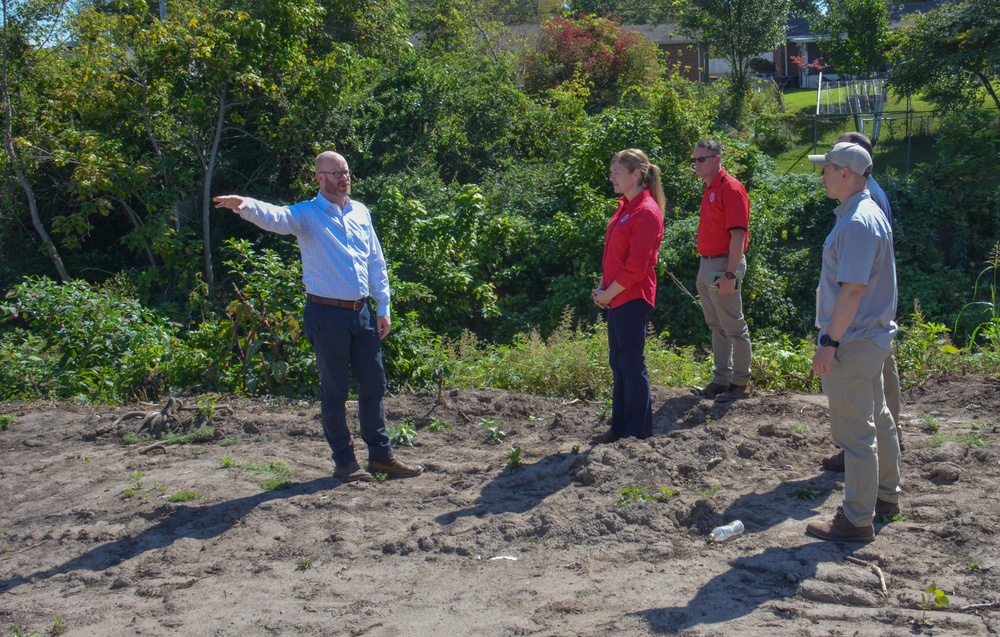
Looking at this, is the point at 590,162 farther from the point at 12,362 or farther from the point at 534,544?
the point at 534,544

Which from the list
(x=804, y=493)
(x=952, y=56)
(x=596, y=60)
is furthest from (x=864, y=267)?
(x=596, y=60)

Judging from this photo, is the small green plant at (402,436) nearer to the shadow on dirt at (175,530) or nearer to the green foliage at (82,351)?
the shadow on dirt at (175,530)

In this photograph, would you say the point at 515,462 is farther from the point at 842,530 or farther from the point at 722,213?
the point at 722,213

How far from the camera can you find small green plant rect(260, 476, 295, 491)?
5434 mm

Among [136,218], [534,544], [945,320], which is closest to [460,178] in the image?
[136,218]

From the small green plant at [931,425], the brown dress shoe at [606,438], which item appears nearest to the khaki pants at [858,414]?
the brown dress shoe at [606,438]

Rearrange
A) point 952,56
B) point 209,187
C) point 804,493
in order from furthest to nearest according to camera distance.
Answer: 1. point 952,56
2. point 209,187
3. point 804,493

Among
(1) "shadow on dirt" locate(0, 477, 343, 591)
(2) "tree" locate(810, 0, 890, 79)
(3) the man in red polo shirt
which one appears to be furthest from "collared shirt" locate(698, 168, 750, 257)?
(2) "tree" locate(810, 0, 890, 79)

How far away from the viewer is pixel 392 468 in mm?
5598

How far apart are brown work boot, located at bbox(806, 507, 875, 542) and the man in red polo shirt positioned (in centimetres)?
223

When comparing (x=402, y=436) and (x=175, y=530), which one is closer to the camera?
(x=175, y=530)

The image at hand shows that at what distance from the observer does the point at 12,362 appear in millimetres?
8516

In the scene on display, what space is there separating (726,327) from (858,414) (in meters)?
2.41

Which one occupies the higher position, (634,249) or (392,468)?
(634,249)
